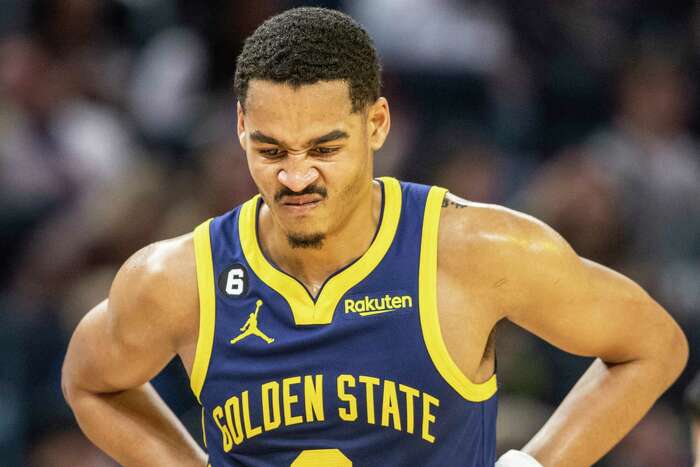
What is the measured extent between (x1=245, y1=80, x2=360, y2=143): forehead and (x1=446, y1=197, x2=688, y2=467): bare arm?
47 cm

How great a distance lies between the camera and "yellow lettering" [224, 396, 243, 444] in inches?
115

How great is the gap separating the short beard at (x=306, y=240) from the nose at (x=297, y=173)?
0.47ft

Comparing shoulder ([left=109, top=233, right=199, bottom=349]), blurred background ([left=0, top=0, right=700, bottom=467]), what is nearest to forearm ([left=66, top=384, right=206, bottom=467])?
shoulder ([left=109, top=233, right=199, bottom=349])

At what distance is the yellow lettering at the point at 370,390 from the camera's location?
2.84 metres

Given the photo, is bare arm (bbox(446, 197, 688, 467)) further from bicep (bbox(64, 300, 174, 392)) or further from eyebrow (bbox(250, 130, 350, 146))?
bicep (bbox(64, 300, 174, 392))

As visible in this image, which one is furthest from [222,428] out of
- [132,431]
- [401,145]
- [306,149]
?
[401,145]

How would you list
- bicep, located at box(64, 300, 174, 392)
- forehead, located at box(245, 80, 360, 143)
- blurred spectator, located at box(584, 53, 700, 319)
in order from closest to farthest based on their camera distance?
forehead, located at box(245, 80, 360, 143) → bicep, located at box(64, 300, 174, 392) → blurred spectator, located at box(584, 53, 700, 319)

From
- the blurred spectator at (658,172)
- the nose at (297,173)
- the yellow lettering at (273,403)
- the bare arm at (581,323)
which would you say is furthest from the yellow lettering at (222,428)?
the blurred spectator at (658,172)

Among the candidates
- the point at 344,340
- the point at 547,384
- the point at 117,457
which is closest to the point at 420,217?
the point at 344,340

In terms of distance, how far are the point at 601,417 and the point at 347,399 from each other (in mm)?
723

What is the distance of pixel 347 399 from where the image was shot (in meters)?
2.84

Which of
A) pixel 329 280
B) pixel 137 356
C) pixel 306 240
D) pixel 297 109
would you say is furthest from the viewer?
pixel 137 356

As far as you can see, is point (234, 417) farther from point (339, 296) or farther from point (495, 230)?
point (495, 230)

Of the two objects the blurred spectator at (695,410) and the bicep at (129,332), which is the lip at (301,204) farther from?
the blurred spectator at (695,410)
